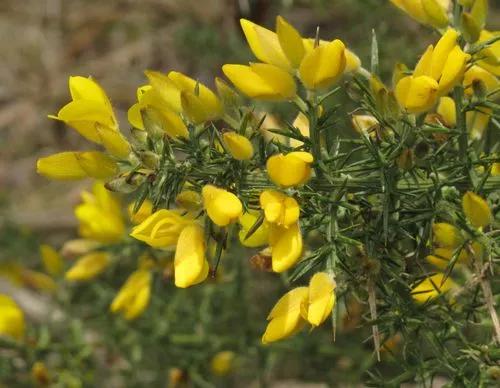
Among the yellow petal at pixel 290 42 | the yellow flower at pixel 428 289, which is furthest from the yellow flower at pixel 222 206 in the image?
the yellow flower at pixel 428 289

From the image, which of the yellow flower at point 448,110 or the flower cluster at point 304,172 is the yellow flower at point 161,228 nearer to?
the flower cluster at point 304,172

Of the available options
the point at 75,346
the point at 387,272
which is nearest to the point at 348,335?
the point at 75,346

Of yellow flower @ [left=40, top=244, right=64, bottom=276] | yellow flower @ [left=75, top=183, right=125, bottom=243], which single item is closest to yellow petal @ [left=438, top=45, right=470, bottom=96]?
yellow flower @ [left=75, top=183, right=125, bottom=243]

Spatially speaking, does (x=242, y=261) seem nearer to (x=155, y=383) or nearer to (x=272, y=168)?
(x=155, y=383)

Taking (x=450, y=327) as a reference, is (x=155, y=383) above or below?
below

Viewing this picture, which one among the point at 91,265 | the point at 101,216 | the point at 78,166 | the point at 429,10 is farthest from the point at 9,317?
the point at 429,10

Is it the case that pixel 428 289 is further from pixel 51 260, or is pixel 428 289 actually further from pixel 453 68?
pixel 51 260
